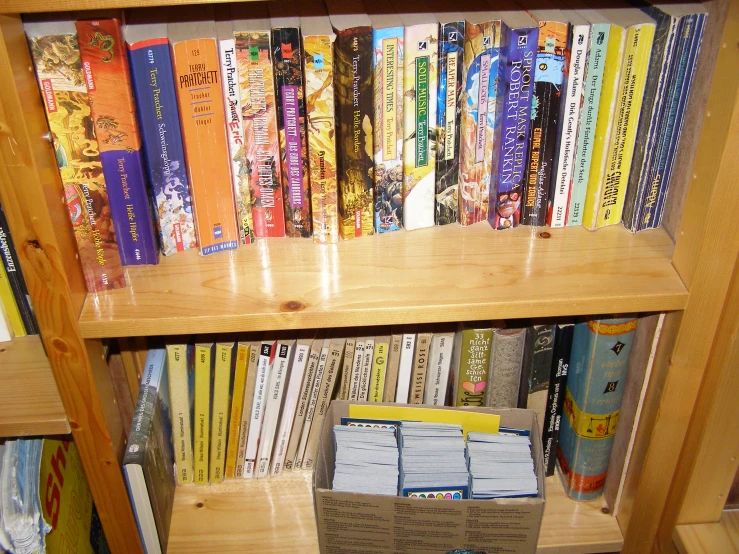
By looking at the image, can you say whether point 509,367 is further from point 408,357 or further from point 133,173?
point 133,173

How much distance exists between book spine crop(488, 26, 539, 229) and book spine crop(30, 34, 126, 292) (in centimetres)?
48

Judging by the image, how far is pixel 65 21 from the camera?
2.40ft

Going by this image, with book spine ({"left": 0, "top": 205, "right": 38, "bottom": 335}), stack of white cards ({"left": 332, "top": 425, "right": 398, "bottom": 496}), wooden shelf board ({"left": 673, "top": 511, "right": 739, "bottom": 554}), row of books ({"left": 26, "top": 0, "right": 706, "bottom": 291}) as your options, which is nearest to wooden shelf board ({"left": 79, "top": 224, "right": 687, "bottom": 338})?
row of books ({"left": 26, "top": 0, "right": 706, "bottom": 291})

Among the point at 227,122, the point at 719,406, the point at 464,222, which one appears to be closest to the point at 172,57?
the point at 227,122

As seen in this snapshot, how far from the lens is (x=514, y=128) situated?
0.88m

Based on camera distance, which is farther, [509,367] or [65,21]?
[509,367]

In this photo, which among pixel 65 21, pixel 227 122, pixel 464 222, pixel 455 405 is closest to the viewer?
pixel 65 21

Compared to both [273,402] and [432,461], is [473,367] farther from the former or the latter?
[273,402]

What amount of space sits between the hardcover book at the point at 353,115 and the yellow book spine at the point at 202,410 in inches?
10.9

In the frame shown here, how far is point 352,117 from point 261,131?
0.38 feet

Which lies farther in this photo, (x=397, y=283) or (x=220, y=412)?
(x=220, y=412)

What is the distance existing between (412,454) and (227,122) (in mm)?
518

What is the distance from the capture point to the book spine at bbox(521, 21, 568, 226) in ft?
2.72

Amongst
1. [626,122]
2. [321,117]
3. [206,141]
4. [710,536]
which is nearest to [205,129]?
[206,141]
